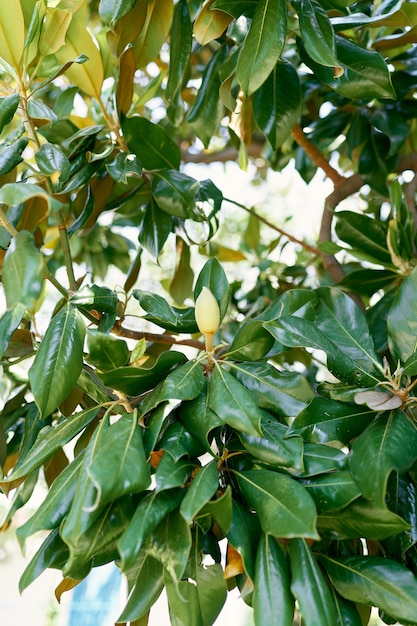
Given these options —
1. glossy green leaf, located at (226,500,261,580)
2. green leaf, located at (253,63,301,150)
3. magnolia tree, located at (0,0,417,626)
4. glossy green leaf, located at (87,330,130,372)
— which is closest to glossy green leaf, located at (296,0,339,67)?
magnolia tree, located at (0,0,417,626)

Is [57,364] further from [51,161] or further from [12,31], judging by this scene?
[12,31]

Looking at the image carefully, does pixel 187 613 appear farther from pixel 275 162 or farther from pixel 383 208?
pixel 383 208

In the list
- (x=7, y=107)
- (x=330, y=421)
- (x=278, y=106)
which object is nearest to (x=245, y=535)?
(x=330, y=421)

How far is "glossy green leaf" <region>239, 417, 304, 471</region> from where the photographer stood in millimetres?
596

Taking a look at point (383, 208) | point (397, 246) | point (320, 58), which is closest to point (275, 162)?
point (383, 208)

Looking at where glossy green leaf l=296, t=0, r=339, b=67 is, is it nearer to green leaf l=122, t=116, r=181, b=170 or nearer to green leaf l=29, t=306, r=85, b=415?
green leaf l=122, t=116, r=181, b=170

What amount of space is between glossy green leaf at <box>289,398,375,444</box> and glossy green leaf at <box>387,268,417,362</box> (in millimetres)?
79

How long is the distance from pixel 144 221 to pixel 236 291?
0.45 m

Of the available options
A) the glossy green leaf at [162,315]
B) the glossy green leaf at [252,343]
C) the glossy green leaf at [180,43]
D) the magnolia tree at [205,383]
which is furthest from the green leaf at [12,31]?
the glossy green leaf at [252,343]

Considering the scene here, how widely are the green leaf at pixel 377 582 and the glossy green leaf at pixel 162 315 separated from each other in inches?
11.2

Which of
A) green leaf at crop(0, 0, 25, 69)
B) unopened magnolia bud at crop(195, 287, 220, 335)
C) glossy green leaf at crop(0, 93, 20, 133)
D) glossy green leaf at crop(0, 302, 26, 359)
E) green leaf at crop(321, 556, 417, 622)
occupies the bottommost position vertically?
green leaf at crop(321, 556, 417, 622)

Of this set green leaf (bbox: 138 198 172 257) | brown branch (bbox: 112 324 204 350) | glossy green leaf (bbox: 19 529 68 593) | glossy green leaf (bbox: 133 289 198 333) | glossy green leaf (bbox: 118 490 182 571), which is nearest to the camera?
glossy green leaf (bbox: 118 490 182 571)

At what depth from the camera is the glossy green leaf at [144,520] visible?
1.68 ft

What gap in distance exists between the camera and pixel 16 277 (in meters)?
0.55
